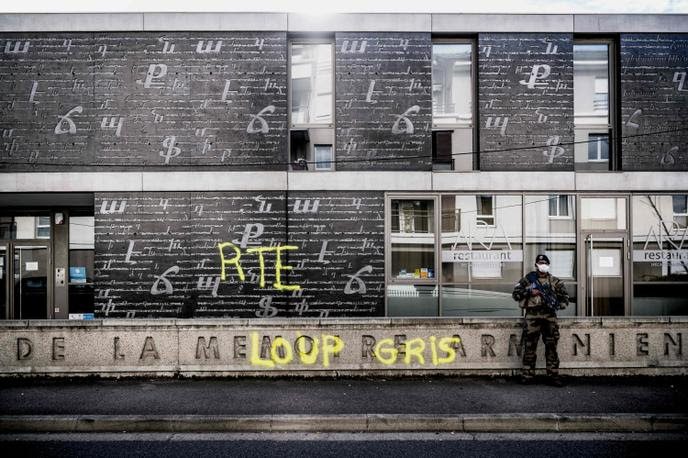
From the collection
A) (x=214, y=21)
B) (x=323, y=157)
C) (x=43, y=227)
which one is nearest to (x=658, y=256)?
(x=323, y=157)

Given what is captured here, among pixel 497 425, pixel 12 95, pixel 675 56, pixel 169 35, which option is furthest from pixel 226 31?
pixel 675 56

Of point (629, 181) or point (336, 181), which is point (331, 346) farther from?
point (629, 181)

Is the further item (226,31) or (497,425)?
(226,31)

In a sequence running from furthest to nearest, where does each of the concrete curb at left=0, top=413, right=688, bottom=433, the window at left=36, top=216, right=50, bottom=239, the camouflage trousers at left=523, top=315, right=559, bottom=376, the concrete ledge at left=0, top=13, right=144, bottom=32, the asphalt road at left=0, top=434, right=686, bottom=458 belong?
1. the window at left=36, top=216, right=50, bottom=239
2. the concrete ledge at left=0, top=13, right=144, bottom=32
3. the camouflage trousers at left=523, top=315, right=559, bottom=376
4. the concrete curb at left=0, top=413, right=688, bottom=433
5. the asphalt road at left=0, top=434, right=686, bottom=458

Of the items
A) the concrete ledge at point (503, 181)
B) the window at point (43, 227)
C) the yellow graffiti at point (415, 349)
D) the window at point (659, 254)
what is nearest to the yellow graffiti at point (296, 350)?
the yellow graffiti at point (415, 349)

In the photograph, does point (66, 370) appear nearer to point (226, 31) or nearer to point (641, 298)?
point (226, 31)

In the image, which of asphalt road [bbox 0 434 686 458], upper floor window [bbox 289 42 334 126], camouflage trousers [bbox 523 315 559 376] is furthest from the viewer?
upper floor window [bbox 289 42 334 126]

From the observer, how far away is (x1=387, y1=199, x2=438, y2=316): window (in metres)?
9.72

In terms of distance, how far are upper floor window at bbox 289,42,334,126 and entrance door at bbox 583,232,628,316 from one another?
242 inches

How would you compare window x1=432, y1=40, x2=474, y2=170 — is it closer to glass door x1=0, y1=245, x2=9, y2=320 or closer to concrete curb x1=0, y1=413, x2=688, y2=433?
concrete curb x1=0, y1=413, x2=688, y2=433

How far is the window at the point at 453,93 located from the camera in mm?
9992

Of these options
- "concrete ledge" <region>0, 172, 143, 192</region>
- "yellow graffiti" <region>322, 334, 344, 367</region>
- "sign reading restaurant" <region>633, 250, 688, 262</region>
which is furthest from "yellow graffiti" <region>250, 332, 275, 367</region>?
"sign reading restaurant" <region>633, 250, 688, 262</region>

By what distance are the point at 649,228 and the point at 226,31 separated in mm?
9594

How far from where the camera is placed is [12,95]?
31.9ft
